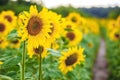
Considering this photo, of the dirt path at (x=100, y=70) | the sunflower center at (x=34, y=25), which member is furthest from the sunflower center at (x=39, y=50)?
the dirt path at (x=100, y=70)

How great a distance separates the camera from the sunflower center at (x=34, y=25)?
2.57 metres

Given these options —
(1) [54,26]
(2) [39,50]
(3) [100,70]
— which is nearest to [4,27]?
(1) [54,26]

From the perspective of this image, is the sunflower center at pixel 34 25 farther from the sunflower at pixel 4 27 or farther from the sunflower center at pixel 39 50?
the sunflower at pixel 4 27

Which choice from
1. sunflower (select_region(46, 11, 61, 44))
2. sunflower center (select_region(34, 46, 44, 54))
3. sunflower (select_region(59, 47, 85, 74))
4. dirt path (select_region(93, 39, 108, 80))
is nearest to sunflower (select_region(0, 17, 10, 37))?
sunflower (select_region(59, 47, 85, 74))

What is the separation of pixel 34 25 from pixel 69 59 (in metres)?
0.88

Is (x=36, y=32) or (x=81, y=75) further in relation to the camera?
(x=81, y=75)

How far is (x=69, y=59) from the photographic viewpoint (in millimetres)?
3396

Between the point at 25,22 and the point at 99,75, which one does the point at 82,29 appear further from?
the point at 25,22

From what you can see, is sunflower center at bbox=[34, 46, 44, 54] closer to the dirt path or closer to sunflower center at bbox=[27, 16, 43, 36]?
sunflower center at bbox=[27, 16, 43, 36]

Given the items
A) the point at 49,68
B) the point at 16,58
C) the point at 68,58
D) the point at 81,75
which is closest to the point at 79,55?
the point at 68,58

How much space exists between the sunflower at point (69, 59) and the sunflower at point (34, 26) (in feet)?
2.48

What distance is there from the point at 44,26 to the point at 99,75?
618 centimetres

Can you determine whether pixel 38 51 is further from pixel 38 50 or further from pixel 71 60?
pixel 71 60

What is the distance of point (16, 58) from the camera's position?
2787 mm
